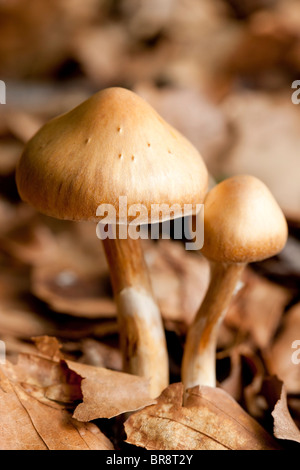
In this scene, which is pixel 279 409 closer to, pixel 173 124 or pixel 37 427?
pixel 37 427

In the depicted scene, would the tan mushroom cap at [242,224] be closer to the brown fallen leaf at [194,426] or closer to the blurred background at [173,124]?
the brown fallen leaf at [194,426]

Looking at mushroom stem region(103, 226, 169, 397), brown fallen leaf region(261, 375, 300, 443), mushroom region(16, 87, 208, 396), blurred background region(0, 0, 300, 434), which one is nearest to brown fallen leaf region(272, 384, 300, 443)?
brown fallen leaf region(261, 375, 300, 443)

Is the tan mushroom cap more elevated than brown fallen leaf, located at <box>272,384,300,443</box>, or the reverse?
the tan mushroom cap

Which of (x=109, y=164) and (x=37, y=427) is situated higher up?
(x=109, y=164)

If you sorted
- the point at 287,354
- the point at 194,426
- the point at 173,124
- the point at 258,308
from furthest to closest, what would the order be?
the point at 173,124 < the point at 258,308 < the point at 287,354 < the point at 194,426

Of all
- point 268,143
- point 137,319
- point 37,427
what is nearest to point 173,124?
point 268,143

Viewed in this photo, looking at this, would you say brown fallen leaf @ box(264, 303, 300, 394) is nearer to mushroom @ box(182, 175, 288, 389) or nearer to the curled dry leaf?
the curled dry leaf

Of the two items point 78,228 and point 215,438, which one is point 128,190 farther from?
point 78,228
